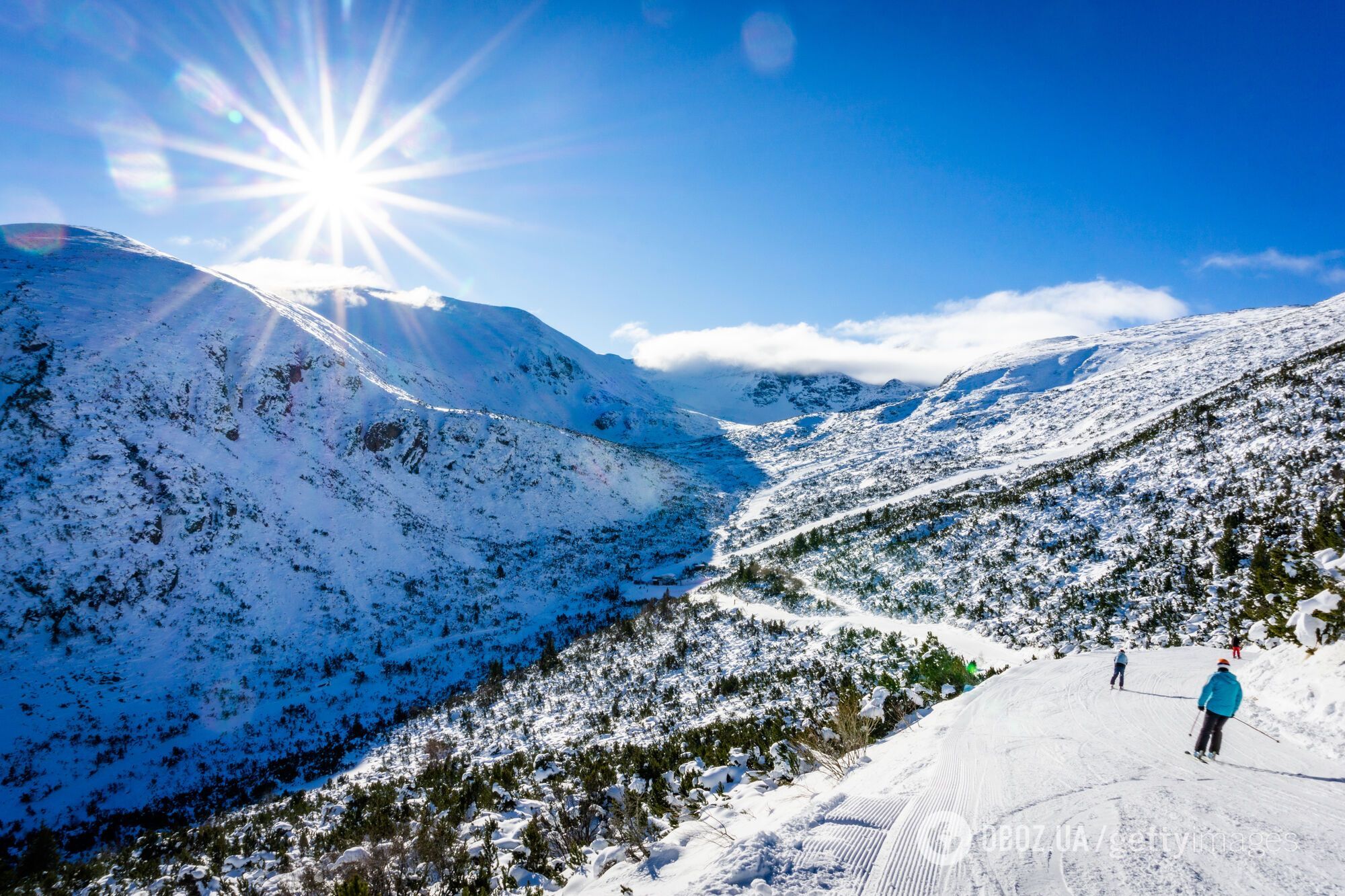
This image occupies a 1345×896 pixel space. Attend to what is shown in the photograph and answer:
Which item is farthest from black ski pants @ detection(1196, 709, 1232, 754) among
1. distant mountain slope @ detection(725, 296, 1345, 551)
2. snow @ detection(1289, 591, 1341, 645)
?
distant mountain slope @ detection(725, 296, 1345, 551)

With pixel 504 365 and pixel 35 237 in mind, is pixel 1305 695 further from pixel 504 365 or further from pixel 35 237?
pixel 504 365

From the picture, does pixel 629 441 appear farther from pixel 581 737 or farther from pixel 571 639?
pixel 581 737

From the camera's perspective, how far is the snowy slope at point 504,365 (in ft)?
251

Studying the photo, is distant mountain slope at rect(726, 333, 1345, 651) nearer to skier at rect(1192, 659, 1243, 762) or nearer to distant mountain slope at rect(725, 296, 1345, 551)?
skier at rect(1192, 659, 1243, 762)

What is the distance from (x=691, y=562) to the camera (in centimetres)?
4266

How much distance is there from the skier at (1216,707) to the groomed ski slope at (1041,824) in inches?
7.9

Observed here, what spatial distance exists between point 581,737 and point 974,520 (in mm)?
21744

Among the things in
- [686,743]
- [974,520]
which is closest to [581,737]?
[686,743]

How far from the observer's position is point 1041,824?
4258 millimetres

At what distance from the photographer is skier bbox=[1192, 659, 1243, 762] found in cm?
591
